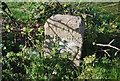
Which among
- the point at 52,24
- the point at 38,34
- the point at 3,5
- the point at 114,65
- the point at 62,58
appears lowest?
the point at 114,65

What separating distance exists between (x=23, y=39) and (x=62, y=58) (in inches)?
32.7

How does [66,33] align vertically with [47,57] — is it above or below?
above

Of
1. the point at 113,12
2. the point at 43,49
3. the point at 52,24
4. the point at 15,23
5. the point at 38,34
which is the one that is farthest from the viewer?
the point at 113,12

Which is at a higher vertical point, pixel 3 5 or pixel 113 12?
pixel 3 5

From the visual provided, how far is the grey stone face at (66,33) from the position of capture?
2.50 m

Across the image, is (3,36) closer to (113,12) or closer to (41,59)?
(41,59)

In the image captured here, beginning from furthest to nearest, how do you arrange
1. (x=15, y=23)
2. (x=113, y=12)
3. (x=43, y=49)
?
(x=113, y=12) < (x=15, y=23) < (x=43, y=49)

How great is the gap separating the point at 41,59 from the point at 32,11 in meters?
1.00

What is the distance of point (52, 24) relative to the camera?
2545 mm

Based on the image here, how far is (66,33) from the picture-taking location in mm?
2578

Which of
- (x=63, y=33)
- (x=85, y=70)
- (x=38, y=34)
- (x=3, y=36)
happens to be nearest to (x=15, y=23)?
(x=3, y=36)

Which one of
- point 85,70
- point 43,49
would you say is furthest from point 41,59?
point 85,70

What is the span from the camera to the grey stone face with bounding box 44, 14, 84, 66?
98.5 inches

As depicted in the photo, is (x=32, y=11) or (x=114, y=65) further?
(x=32, y=11)
